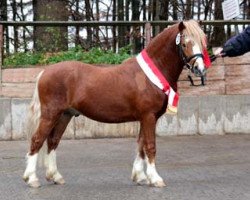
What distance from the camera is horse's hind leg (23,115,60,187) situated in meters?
7.42

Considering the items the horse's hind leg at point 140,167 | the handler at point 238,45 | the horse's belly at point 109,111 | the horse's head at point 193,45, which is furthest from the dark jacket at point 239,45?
the horse's hind leg at point 140,167

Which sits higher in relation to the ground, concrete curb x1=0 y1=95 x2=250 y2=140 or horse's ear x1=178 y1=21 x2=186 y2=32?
horse's ear x1=178 y1=21 x2=186 y2=32

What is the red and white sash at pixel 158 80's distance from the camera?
7.36 m

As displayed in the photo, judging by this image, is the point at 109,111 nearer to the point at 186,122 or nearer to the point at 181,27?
the point at 181,27

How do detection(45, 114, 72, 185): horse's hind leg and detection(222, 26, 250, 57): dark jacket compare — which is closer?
detection(222, 26, 250, 57): dark jacket

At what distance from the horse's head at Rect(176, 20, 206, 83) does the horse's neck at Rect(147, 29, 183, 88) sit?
291 millimetres

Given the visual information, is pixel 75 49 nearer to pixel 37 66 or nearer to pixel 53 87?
pixel 37 66

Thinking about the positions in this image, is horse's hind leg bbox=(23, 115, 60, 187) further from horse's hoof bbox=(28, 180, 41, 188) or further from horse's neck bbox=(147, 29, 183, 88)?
horse's neck bbox=(147, 29, 183, 88)

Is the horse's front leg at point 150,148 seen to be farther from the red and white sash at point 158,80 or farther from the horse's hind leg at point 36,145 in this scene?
the horse's hind leg at point 36,145

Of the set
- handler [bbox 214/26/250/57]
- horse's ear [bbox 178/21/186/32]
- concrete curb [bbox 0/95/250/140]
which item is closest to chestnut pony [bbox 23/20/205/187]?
horse's ear [bbox 178/21/186/32]

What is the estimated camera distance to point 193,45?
7152 mm

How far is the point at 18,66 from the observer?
12125 mm

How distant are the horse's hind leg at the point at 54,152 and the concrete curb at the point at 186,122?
4.16 m

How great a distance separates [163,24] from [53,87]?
230 inches
